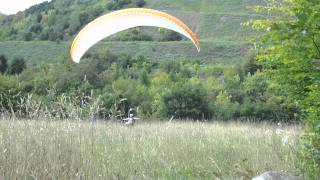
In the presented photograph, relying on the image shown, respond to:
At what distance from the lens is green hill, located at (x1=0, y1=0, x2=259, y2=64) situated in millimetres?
62219

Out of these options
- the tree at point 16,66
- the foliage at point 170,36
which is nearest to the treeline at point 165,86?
the tree at point 16,66

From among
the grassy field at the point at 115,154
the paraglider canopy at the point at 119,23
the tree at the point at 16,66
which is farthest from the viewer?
the tree at the point at 16,66

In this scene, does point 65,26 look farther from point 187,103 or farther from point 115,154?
point 115,154

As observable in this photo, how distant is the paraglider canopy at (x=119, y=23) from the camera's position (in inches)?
435

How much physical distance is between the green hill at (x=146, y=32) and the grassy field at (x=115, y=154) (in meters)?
38.8

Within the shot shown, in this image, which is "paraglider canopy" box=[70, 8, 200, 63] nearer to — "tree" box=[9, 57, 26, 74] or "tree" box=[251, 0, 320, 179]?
"tree" box=[251, 0, 320, 179]

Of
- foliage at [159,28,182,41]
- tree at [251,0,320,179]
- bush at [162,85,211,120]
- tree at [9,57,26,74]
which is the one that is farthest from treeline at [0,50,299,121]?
tree at [251,0,320,179]

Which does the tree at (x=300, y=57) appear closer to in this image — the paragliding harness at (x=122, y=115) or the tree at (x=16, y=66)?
the paragliding harness at (x=122, y=115)

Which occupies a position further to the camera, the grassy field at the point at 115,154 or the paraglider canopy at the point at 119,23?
the paraglider canopy at the point at 119,23

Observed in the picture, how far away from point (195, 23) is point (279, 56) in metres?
80.3

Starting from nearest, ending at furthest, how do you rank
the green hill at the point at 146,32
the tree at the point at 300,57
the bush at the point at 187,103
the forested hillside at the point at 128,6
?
1. the tree at the point at 300,57
2. the bush at the point at 187,103
3. the green hill at the point at 146,32
4. the forested hillside at the point at 128,6

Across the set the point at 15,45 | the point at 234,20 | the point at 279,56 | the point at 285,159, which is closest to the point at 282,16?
the point at 279,56

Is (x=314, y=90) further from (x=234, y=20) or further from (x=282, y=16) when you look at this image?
(x=234, y=20)

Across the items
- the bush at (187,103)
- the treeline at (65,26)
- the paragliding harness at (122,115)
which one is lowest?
the bush at (187,103)
